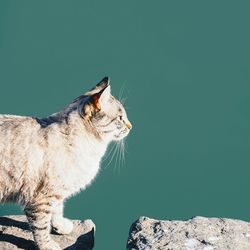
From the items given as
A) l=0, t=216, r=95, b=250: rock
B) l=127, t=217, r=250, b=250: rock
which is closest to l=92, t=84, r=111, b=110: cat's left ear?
l=127, t=217, r=250, b=250: rock

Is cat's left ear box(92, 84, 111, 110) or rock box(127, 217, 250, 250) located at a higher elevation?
cat's left ear box(92, 84, 111, 110)

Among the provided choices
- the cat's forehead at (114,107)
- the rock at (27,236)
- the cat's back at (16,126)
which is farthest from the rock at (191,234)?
the cat's back at (16,126)

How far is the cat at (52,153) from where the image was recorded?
3.00 metres

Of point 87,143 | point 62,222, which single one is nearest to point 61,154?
point 87,143

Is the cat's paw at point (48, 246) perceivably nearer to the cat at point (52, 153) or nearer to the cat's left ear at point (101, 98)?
the cat at point (52, 153)

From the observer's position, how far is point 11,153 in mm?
3012

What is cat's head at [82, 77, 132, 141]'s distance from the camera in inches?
121

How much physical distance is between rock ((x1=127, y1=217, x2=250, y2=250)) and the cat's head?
448 mm

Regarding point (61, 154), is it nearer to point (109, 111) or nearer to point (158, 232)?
point (109, 111)

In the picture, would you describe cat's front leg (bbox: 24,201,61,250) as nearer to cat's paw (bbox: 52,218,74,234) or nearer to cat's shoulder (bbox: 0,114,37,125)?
→ cat's paw (bbox: 52,218,74,234)

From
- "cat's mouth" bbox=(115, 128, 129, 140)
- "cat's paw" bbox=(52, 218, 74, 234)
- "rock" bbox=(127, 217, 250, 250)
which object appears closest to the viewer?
"rock" bbox=(127, 217, 250, 250)

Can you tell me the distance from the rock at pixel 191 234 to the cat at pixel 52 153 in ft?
1.18

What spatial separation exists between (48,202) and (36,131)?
0.33m

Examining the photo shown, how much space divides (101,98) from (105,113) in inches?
3.8
